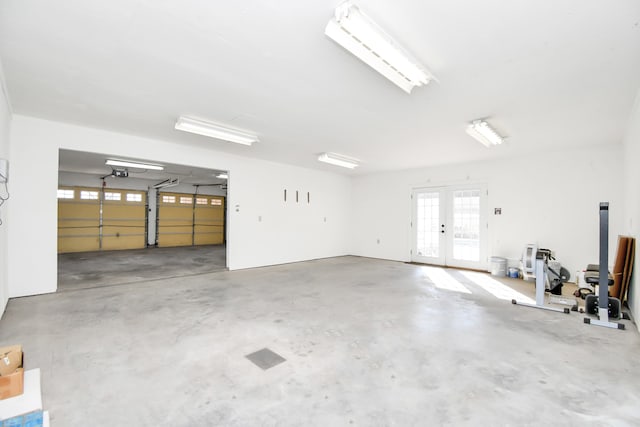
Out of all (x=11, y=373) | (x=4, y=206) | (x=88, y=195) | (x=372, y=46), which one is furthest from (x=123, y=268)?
(x=372, y=46)

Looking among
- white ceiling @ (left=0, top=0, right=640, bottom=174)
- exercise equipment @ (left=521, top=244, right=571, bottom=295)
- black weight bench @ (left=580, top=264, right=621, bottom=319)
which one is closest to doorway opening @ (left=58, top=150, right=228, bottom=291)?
white ceiling @ (left=0, top=0, right=640, bottom=174)

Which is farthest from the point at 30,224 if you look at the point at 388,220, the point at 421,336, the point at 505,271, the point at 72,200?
the point at 505,271

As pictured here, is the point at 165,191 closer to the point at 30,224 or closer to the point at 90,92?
the point at 30,224

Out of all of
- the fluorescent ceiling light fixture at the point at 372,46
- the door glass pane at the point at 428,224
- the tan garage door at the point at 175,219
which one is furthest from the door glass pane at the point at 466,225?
the tan garage door at the point at 175,219

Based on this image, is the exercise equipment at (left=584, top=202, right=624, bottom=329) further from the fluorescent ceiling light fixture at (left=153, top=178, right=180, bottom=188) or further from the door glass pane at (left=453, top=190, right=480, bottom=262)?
the fluorescent ceiling light fixture at (left=153, top=178, right=180, bottom=188)

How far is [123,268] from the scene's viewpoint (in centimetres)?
672

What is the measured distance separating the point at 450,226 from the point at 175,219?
1020 centimetres

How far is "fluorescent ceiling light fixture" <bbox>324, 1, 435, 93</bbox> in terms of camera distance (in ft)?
6.32

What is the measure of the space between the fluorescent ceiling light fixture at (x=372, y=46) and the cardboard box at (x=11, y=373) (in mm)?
2759

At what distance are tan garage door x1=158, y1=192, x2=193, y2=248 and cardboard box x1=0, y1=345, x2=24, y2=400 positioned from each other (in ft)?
34.7

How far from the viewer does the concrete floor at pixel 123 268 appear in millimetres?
5340

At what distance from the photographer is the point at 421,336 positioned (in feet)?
9.79

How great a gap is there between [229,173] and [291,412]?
5.38 metres

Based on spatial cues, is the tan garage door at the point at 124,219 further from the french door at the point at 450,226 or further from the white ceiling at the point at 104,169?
the french door at the point at 450,226
